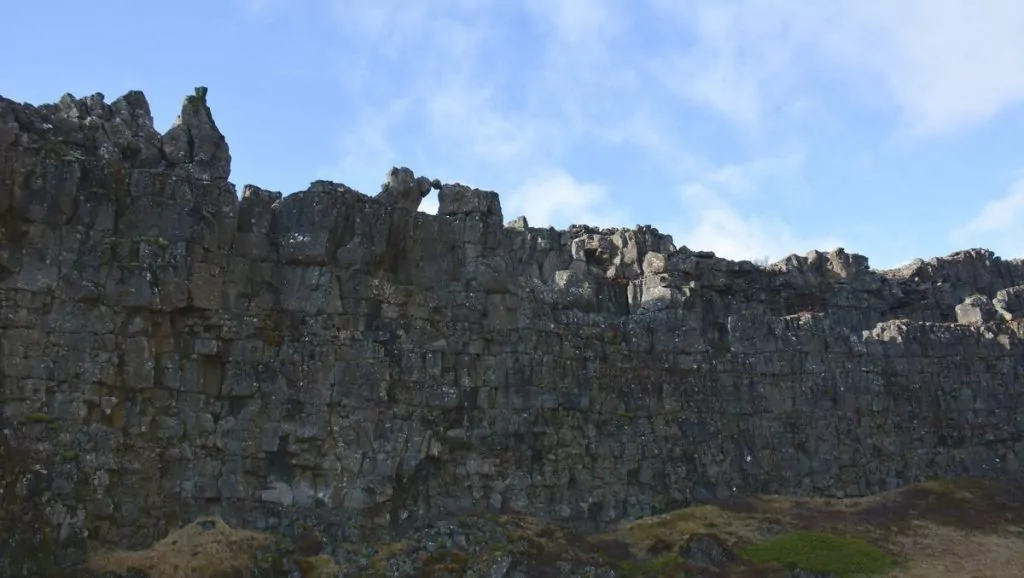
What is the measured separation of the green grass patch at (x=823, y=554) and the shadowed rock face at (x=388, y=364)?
3830mm

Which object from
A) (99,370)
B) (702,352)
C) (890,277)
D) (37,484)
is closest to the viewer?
(37,484)

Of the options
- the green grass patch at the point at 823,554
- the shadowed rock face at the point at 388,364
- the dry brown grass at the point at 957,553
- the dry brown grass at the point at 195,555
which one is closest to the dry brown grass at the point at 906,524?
the dry brown grass at the point at 957,553

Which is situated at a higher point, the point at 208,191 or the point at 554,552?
the point at 208,191

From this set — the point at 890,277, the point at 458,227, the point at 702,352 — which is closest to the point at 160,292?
the point at 458,227

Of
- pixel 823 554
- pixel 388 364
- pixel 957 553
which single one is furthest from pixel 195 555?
pixel 957 553

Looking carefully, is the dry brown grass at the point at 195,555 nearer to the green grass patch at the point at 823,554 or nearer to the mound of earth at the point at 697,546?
the mound of earth at the point at 697,546

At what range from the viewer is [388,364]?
104ft

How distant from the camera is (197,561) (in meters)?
25.8

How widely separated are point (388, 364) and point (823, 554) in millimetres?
15225

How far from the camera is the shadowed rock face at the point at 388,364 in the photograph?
27.3 metres

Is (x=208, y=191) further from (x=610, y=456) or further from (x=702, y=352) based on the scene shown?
(x=702, y=352)

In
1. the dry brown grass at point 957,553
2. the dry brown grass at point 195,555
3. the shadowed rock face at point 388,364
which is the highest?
the shadowed rock face at point 388,364

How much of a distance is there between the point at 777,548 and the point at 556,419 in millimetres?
8282

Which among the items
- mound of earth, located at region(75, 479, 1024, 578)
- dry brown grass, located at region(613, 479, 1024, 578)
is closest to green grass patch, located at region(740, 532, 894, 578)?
mound of earth, located at region(75, 479, 1024, 578)
